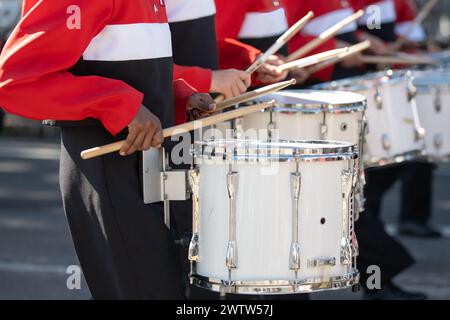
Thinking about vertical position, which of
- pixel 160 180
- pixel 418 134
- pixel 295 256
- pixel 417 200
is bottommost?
pixel 417 200

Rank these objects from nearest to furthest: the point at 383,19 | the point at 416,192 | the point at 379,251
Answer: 1. the point at 379,251
2. the point at 416,192
3. the point at 383,19

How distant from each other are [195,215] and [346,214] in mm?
493

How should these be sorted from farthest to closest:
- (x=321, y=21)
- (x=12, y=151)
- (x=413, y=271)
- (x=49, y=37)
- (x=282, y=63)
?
(x=12, y=151)
(x=413, y=271)
(x=321, y=21)
(x=282, y=63)
(x=49, y=37)

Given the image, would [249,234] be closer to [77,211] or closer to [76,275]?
[77,211]

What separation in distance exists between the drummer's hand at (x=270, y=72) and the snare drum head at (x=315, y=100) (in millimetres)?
204

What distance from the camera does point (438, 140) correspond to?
6617mm

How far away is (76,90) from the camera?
3.83 metres

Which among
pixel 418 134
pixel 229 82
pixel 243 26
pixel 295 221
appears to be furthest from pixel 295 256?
pixel 418 134

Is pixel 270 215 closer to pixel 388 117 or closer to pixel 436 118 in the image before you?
pixel 388 117

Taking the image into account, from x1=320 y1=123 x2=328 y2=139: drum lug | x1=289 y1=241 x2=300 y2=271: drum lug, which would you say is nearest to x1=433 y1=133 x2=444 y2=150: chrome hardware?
x1=320 y1=123 x2=328 y2=139: drum lug

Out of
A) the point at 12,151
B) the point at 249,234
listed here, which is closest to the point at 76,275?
the point at 249,234

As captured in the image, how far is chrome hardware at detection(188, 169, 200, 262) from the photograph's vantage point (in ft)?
13.2

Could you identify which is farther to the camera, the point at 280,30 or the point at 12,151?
the point at 12,151
